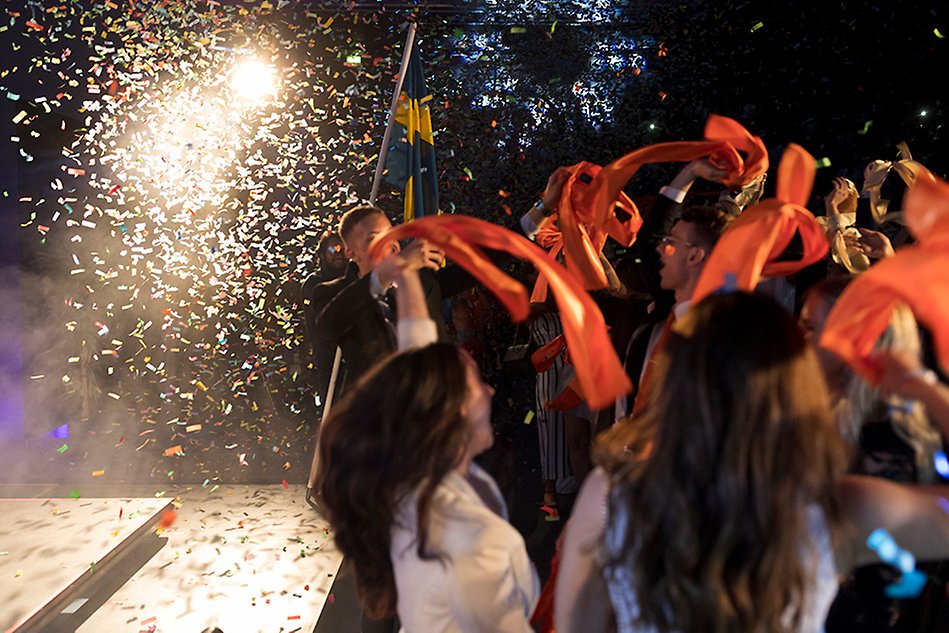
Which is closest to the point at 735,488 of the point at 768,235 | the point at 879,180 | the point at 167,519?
the point at 768,235

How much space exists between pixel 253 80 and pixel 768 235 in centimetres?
663

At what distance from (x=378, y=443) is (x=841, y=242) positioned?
2696mm

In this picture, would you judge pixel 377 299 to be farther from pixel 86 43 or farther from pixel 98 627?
pixel 86 43

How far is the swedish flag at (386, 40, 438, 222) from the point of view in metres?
4.36

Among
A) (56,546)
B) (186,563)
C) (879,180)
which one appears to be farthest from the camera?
(186,563)

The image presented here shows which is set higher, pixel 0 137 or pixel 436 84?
pixel 436 84

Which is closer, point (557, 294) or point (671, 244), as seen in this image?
point (557, 294)

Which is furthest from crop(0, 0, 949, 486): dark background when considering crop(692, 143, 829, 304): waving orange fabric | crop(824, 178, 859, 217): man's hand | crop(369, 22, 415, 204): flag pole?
crop(692, 143, 829, 304): waving orange fabric

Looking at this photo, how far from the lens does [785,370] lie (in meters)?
1.21

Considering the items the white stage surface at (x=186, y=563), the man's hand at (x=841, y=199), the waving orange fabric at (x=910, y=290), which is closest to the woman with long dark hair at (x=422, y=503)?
the waving orange fabric at (x=910, y=290)

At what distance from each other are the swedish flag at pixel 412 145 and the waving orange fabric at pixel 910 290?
3.01 meters

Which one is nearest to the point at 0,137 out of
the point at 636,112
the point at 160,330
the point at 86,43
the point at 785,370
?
the point at 86,43

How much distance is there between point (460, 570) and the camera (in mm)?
1500

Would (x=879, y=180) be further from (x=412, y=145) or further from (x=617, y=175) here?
(x=412, y=145)
